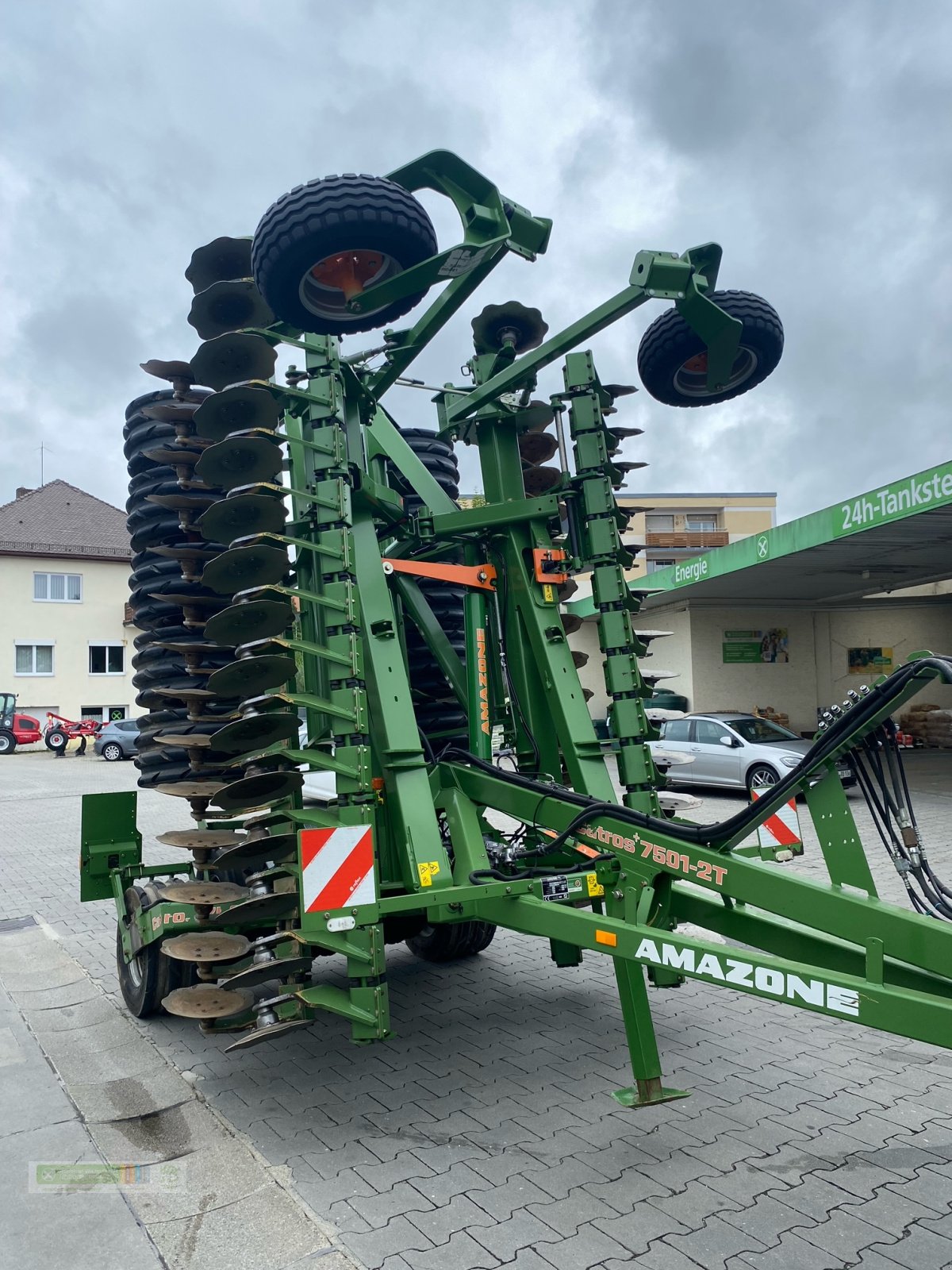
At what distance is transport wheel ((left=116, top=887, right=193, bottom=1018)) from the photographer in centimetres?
526

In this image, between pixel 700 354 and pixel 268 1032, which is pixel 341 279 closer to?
pixel 700 354

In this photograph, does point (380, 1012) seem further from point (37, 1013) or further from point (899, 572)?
point (899, 572)

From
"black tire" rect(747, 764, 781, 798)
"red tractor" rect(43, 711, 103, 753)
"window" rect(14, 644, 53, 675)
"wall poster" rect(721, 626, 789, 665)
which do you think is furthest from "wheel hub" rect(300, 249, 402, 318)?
"window" rect(14, 644, 53, 675)

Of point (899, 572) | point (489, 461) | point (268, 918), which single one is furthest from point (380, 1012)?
point (899, 572)

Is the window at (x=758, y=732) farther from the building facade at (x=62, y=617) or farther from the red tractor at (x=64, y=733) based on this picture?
the building facade at (x=62, y=617)

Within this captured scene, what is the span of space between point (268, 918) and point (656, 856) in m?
1.62

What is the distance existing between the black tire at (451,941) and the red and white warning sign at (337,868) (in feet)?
7.83

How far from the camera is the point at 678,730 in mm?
15930

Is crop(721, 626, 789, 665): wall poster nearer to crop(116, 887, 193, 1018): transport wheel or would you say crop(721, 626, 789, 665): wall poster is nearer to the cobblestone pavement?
the cobblestone pavement

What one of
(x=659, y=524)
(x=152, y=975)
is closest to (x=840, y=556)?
(x=152, y=975)

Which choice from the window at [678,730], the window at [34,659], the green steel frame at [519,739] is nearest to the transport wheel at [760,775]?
the window at [678,730]

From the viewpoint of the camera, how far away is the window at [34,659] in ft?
120

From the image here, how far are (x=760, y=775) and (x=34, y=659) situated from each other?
30692mm

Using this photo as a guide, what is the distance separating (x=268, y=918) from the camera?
401cm
